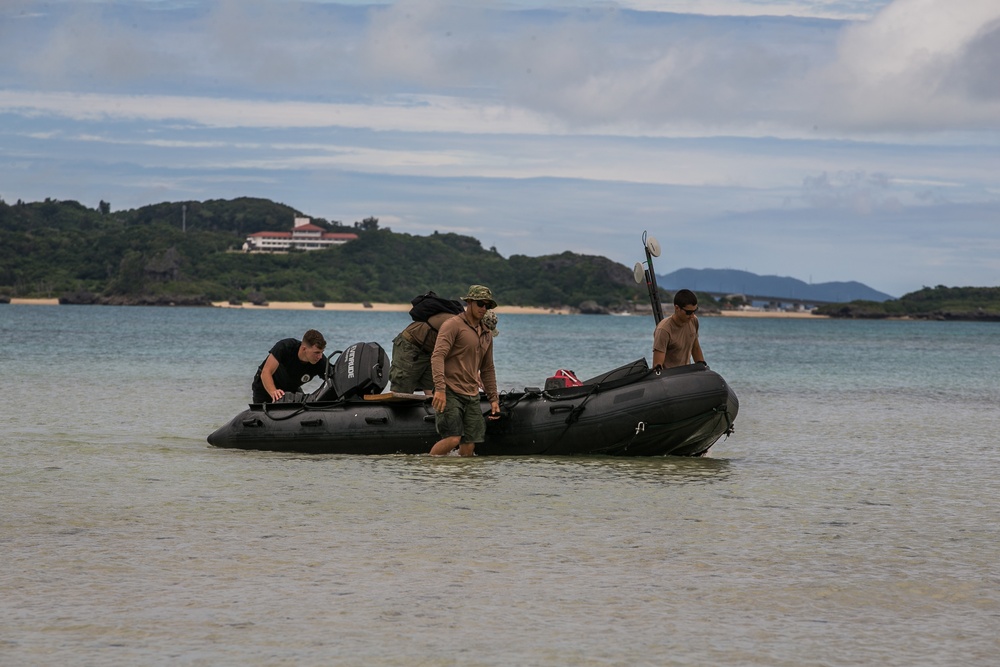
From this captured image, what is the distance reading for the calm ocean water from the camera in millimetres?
5117

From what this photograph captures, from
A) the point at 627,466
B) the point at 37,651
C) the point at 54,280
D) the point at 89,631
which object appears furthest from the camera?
the point at 54,280

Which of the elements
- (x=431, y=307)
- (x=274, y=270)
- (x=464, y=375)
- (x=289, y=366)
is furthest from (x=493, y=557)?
(x=274, y=270)

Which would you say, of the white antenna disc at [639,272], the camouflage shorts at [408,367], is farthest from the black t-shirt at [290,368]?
the white antenna disc at [639,272]

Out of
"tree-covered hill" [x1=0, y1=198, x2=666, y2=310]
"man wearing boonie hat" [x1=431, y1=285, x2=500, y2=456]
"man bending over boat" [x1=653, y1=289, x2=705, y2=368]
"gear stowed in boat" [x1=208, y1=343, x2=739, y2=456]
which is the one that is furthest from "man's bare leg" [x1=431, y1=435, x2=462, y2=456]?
"tree-covered hill" [x1=0, y1=198, x2=666, y2=310]

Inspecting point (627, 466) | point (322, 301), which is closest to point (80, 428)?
point (627, 466)

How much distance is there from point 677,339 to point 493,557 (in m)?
4.98

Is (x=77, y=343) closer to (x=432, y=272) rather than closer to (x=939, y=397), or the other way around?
(x=939, y=397)

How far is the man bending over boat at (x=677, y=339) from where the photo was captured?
11.0 meters

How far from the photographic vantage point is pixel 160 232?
166 meters

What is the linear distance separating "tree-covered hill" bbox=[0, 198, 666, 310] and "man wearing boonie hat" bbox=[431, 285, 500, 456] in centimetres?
14160

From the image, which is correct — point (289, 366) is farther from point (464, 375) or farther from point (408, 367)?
point (464, 375)

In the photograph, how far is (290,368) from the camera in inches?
477

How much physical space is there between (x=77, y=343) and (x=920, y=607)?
137 ft

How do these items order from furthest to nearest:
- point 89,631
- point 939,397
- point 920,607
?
point 939,397, point 920,607, point 89,631
